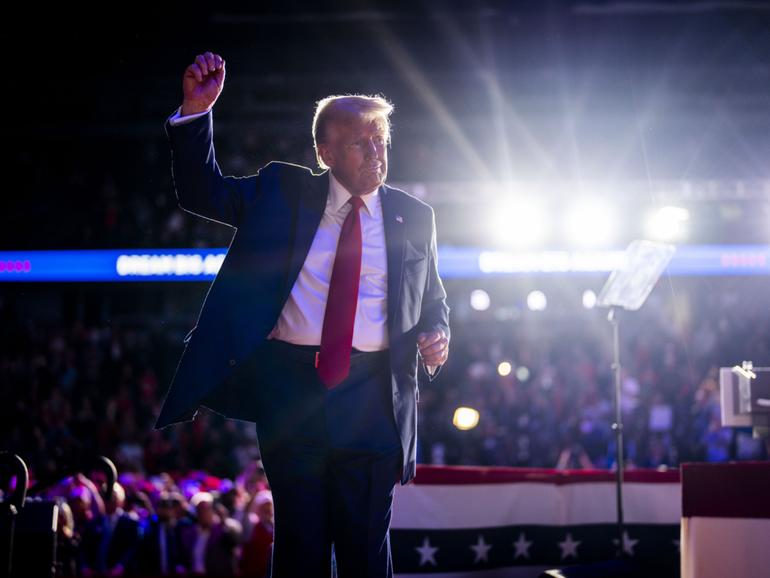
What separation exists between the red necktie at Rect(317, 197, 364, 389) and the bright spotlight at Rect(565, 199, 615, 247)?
12321 millimetres

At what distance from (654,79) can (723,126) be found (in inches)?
105

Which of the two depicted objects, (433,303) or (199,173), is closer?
(199,173)

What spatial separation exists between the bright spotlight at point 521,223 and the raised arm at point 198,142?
12268mm

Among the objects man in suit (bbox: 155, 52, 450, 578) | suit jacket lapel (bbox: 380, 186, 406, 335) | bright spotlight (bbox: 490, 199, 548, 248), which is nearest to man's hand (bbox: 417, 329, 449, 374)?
man in suit (bbox: 155, 52, 450, 578)

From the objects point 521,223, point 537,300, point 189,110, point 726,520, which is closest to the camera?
point 189,110

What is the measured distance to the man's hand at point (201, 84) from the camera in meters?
2.00

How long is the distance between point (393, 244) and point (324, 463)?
0.55m

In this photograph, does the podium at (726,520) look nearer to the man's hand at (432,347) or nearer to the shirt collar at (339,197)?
the man's hand at (432,347)

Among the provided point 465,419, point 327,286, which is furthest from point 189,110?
point 465,419

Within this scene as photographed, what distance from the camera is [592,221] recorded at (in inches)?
558

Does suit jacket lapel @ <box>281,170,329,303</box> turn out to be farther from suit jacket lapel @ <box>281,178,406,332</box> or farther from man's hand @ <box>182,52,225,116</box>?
man's hand @ <box>182,52,225,116</box>

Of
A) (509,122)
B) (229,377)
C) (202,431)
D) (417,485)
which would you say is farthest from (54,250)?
(229,377)

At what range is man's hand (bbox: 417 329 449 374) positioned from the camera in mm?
2158

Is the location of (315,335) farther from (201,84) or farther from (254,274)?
(201,84)
